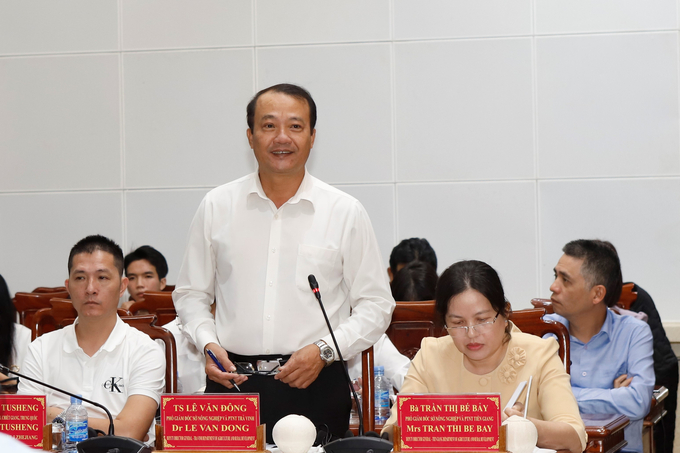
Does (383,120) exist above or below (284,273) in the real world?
above

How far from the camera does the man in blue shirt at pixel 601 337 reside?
2.39m

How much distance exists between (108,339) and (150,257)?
208cm

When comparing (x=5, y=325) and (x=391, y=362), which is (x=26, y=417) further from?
(x=391, y=362)

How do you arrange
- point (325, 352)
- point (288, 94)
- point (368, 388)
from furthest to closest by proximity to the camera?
point (368, 388) < point (288, 94) < point (325, 352)

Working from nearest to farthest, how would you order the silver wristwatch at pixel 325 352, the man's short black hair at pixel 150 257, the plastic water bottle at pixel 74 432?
the plastic water bottle at pixel 74 432
the silver wristwatch at pixel 325 352
the man's short black hair at pixel 150 257

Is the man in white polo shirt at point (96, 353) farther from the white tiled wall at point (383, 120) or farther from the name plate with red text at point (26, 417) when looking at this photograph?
the white tiled wall at point (383, 120)

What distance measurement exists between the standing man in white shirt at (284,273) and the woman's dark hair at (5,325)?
0.75m

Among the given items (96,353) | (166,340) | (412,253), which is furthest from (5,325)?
(412,253)

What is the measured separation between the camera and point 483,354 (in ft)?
6.14

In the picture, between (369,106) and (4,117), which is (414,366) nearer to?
(369,106)

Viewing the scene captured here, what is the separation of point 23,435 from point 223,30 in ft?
11.7

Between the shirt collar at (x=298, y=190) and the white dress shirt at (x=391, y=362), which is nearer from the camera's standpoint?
the shirt collar at (x=298, y=190)

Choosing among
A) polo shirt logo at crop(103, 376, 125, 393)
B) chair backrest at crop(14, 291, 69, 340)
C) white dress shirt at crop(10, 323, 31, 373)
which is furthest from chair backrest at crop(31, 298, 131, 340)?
chair backrest at crop(14, 291, 69, 340)

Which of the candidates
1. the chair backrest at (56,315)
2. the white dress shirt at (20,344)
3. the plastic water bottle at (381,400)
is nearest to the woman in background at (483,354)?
the plastic water bottle at (381,400)
